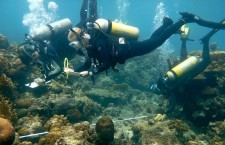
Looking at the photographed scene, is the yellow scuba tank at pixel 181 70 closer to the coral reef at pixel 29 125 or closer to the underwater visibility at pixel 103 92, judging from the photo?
the underwater visibility at pixel 103 92

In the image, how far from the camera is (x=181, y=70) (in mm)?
10750

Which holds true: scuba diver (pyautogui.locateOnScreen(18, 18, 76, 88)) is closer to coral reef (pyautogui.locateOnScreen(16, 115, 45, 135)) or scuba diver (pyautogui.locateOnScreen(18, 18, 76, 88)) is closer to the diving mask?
coral reef (pyautogui.locateOnScreen(16, 115, 45, 135))

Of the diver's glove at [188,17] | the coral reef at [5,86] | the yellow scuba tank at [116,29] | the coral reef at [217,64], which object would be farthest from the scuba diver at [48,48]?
the coral reef at [217,64]

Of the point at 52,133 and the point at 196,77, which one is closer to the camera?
the point at 52,133

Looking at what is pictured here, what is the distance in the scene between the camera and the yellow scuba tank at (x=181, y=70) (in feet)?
34.7

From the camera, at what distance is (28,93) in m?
11.3

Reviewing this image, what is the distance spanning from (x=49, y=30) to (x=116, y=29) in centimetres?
285

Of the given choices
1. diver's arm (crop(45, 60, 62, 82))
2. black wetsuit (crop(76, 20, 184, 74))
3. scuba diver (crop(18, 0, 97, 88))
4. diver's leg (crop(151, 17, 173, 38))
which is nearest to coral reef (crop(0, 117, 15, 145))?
black wetsuit (crop(76, 20, 184, 74))

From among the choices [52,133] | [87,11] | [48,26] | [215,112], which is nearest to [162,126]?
[215,112]

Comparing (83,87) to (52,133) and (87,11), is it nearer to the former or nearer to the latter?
(87,11)

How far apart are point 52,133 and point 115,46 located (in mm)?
3375

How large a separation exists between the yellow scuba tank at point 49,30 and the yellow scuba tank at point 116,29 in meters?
2.29

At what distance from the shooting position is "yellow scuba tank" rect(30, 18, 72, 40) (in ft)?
32.3

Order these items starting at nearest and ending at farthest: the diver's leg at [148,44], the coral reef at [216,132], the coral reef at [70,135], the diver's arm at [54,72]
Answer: the coral reef at [70,135] < the diver's arm at [54,72] < the diver's leg at [148,44] < the coral reef at [216,132]
